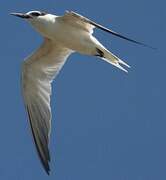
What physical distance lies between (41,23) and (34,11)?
0.77 ft

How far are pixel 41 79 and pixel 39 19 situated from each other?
4.72 feet

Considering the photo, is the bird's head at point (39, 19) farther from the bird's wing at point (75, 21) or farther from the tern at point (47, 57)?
the bird's wing at point (75, 21)

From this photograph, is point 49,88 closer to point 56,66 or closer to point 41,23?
point 56,66

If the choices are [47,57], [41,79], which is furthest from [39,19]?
[41,79]

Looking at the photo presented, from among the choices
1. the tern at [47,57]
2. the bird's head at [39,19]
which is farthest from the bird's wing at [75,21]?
the bird's head at [39,19]

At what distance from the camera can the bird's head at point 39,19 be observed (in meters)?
9.14

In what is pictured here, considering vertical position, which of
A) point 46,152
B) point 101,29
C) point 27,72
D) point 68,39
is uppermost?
point 101,29

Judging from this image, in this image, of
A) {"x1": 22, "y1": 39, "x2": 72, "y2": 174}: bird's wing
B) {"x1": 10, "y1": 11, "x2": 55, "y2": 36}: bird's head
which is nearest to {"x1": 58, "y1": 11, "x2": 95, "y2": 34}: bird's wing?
{"x1": 10, "y1": 11, "x2": 55, "y2": 36}: bird's head

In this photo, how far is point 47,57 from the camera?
10.3 meters

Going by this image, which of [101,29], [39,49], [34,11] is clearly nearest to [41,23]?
[34,11]

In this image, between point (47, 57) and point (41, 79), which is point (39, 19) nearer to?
point (47, 57)

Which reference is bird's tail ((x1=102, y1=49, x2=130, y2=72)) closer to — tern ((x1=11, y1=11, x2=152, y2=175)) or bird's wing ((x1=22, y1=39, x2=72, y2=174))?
tern ((x1=11, y1=11, x2=152, y2=175))

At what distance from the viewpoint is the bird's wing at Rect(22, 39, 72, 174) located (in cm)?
993

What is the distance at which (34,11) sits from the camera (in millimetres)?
9312
